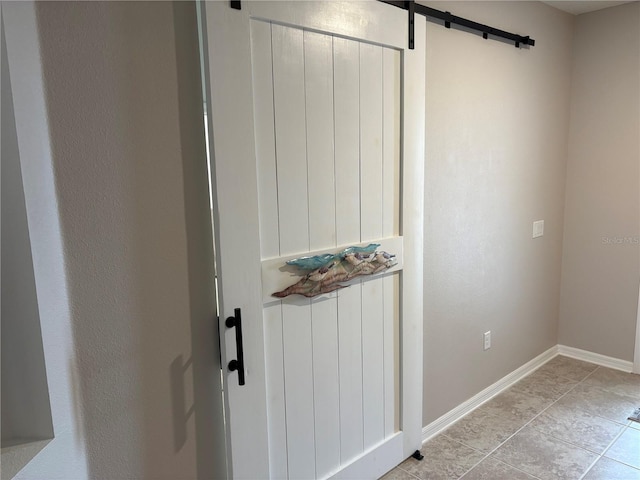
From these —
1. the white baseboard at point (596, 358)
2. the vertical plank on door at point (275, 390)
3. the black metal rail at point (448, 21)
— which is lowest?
the white baseboard at point (596, 358)

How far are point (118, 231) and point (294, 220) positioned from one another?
0.60 metres

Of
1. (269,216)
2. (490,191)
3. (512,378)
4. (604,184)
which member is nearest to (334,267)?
(269,216)

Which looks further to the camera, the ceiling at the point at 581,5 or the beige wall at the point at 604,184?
the beige wall at the point at 604,184

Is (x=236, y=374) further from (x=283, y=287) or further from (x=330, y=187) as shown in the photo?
(x=330, y=187)

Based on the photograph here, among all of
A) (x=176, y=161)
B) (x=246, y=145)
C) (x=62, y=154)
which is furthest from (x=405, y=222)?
(x=62, y=154)

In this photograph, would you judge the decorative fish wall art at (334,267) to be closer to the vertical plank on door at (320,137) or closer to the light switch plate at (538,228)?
the vertical plank on door at (320,137)

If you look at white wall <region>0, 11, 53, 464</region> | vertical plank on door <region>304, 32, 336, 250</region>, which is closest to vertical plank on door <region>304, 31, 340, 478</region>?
vertical plank on door <region>304, 32, 336, 250</region>

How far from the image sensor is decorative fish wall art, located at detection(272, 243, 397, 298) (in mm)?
1668

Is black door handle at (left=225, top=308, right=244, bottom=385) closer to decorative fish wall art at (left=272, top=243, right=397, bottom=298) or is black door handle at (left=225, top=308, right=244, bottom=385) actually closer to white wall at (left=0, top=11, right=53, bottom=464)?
decorative fish wall art at (left=272, top=243, right=397, bottom=298)

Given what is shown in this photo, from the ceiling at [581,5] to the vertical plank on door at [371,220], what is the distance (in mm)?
1825

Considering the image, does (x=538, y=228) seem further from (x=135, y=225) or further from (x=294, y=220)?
(x=135, y=225)

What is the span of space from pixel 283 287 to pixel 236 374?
34 centimetres

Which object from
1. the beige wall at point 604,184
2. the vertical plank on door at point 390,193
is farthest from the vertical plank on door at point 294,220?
the beige wall at point 604,184

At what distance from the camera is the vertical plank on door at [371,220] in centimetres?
181
